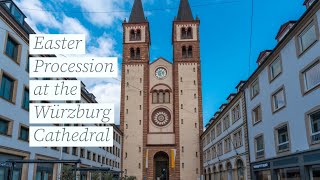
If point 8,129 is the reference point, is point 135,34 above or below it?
above

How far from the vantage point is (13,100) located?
75.4 ft

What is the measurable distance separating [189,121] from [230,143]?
22.8 meters

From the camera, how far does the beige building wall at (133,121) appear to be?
59.2 meters

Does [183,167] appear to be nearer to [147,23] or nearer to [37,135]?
[147,23]

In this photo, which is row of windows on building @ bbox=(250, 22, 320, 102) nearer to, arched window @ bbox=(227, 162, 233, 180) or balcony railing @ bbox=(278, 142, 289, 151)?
balcony railing @ bbox=(278, 142, 289, 151)

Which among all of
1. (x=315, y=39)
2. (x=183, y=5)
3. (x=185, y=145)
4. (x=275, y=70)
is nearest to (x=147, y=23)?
(x=183, y=5)

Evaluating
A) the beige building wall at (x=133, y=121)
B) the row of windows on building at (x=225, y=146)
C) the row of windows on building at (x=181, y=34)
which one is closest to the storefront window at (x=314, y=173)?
the row of windows on building at (x=225, y=146)

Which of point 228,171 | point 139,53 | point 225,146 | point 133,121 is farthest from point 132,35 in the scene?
point 228,171

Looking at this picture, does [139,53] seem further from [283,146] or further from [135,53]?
[283,146]

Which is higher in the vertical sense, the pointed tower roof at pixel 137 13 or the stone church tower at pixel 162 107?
the pointed tower roof at pixel 137 13

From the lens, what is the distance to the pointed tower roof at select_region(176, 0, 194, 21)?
68875 millimetres

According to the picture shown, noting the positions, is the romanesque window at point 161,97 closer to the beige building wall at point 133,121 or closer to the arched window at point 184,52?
the beige building wall at point 133,121

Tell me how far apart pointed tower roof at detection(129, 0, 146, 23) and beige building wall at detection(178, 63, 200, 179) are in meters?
14.8

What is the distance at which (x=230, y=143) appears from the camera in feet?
125
